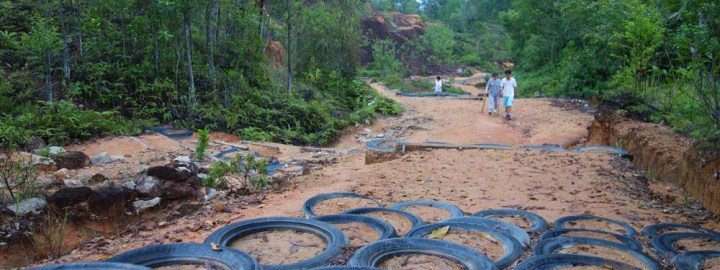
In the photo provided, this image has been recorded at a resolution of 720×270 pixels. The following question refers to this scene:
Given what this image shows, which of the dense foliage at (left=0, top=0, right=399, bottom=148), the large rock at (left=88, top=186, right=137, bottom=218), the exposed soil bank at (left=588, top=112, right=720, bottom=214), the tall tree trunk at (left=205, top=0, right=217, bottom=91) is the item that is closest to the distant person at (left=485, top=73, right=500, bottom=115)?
the dense foliage at (left=0, top=0, right=399, bottom=148)

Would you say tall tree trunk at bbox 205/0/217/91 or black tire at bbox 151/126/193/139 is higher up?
tall tree trunk at bbox 205/0/217/91

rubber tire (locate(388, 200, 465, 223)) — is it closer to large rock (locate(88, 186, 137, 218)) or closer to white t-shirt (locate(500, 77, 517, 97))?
large rock (locate(88, 186, 137, 218))

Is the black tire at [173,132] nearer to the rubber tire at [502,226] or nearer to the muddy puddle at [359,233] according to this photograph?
the muddy puddle at [359,233]

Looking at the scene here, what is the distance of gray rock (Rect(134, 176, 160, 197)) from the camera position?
205 inches

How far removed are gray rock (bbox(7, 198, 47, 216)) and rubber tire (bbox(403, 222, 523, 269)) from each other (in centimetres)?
321

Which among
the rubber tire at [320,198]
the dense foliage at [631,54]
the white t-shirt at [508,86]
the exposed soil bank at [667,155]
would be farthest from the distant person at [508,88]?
the rubber tire at [320,198]

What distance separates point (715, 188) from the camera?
5.26 metres

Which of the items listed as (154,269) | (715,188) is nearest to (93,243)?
(154,269)

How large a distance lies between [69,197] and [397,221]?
2.96 m

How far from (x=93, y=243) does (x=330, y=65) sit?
1330 centimetres

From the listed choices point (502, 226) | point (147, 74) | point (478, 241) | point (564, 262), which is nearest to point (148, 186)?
point (478, 241)

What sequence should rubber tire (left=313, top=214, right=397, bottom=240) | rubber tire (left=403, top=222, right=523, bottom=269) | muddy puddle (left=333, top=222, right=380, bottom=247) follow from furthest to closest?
rubber tire (left=313, top=214, right=397, bottom=240) < muddy puddle (left=333, top=222, right=380, bottom=247) < rubber tire (left=403, top=222, right=523, bottom=269)

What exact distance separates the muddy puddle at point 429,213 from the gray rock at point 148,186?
2.53 m

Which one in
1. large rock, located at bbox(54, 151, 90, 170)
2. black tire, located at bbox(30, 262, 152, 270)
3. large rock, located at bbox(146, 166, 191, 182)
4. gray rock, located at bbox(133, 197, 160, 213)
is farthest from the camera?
large rock, located at bbox(54, 151, 90, 170)
